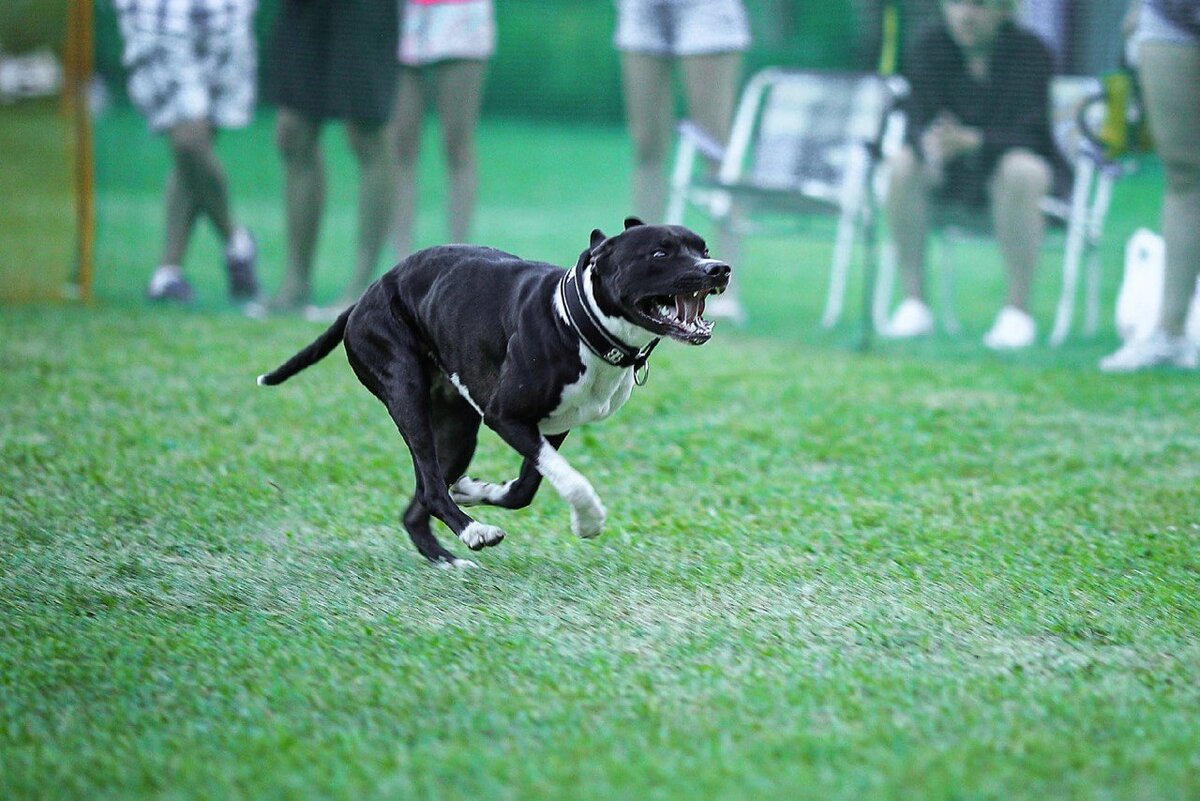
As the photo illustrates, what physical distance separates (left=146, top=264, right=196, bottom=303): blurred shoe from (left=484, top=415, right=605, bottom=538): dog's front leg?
5.57m

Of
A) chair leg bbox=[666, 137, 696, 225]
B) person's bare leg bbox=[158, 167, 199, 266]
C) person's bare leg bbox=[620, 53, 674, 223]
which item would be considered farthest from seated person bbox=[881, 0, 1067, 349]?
person's bare leg bbox=[158, 167, 199, 266]

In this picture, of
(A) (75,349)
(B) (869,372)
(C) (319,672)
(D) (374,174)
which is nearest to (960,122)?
(B) (869,372)

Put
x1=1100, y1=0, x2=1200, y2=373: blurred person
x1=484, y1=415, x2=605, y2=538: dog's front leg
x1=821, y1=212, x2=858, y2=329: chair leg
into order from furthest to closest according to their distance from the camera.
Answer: x1=821, y1=212, x2=858, y2=329: chair leg < x1=1100, y1=0, x2=1200, y2=373: blurred person < x1=484, y1=415, x2=605, y2=538: dog's front leg

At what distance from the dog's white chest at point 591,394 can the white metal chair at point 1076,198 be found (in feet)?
16.2

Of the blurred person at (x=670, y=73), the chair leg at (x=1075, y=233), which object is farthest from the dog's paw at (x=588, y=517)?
the chair leg at (x=1075, y=233)

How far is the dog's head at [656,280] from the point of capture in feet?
11.9

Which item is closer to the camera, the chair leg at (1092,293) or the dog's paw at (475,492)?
the dog's paw at (475,492)

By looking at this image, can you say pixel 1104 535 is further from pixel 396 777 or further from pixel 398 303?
pixel 396 777

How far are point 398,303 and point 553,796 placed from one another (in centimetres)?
194

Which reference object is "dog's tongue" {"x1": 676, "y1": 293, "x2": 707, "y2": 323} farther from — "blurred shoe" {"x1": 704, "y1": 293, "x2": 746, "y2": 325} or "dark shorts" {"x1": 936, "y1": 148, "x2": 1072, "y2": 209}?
"blurred shoe" {"x1": 704, "y1": 293, "x2": 746, "y2": 325}

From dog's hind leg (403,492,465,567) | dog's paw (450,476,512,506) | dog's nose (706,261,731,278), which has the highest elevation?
dog's nose (706,261,731,278)

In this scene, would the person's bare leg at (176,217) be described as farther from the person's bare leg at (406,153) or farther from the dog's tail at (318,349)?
the dog's tail at (318,349)

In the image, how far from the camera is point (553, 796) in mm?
2557

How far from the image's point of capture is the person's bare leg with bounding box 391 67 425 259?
9.07 m
